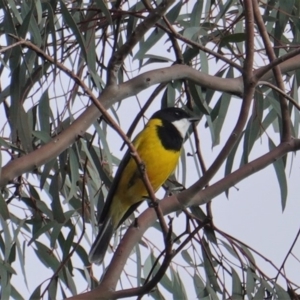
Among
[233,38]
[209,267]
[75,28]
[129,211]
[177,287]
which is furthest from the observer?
[129,211]

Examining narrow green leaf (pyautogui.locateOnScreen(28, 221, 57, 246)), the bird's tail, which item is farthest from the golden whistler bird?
narrow green leaf (pyautogui.locateOnScreen(28, 221, 57, 246))

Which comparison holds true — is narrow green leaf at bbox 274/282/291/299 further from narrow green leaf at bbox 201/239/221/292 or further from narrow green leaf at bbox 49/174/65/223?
narrow green leaf at bbox 49/174/65/223

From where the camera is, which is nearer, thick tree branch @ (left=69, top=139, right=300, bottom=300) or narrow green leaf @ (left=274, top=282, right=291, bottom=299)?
thick tree branch @ (left=69, top=139, right=300, bottom=300)

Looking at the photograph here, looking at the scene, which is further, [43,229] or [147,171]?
[147,171]

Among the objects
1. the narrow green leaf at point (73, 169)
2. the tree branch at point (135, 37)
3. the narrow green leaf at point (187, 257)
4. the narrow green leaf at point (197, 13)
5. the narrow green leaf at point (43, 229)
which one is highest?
the narrow green leaf at point (197, 13)

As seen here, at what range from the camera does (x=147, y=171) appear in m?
2.43

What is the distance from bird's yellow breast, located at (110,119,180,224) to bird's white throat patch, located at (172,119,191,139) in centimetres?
7

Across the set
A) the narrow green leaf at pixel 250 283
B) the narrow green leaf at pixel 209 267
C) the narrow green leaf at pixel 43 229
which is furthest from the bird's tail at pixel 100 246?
the narrow green leaf at pixel 250 283

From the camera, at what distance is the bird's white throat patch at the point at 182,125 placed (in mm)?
2482

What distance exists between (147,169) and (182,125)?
17 centimetres

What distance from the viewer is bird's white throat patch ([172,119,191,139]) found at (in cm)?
248

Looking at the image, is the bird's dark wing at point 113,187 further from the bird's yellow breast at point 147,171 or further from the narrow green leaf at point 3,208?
the narrow green leaf at point 3,208

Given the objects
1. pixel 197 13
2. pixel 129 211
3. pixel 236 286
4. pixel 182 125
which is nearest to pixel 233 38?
pixel 197 13

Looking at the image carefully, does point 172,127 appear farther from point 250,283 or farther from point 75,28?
point 75,28
